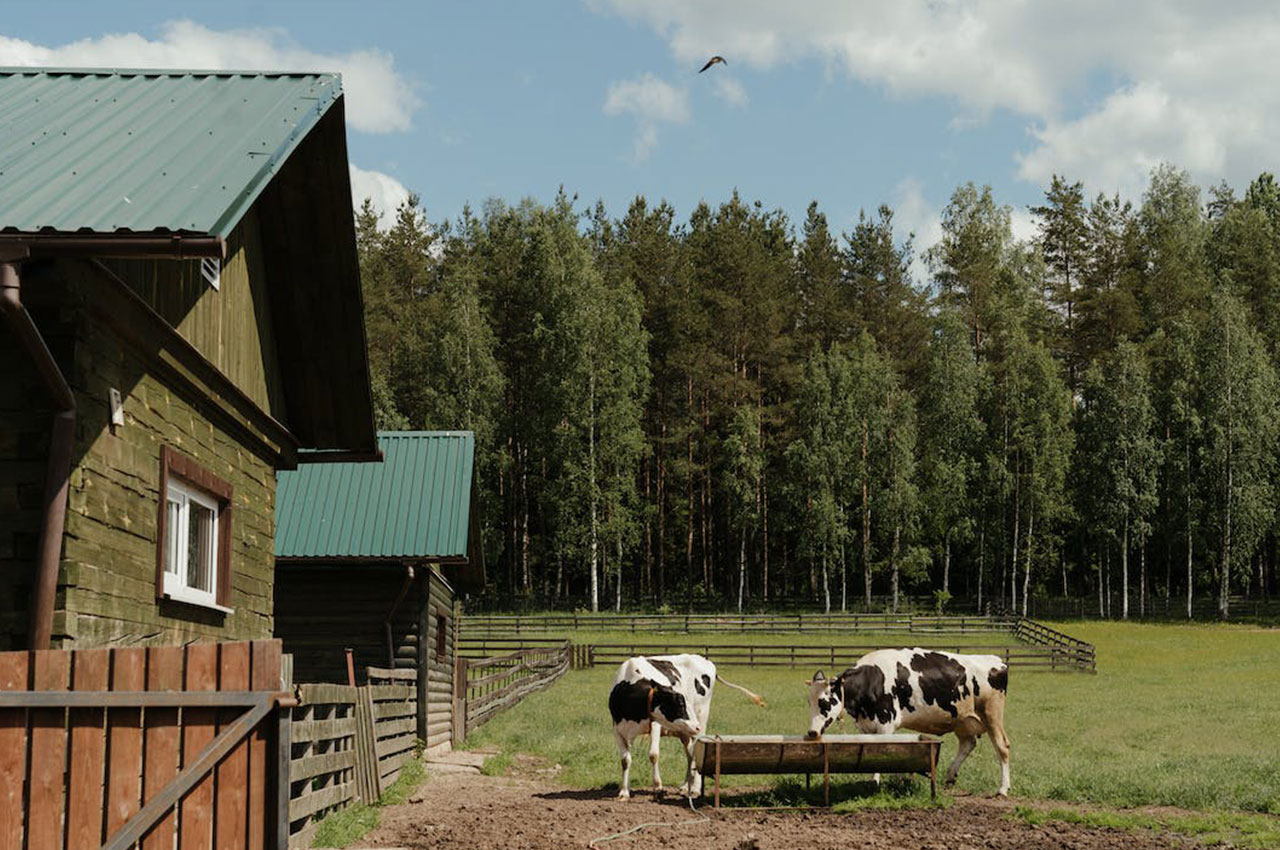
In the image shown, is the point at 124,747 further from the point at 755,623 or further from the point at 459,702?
the point at 755,623

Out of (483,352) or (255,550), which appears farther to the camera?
(483,352)

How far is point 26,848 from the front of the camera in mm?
5195

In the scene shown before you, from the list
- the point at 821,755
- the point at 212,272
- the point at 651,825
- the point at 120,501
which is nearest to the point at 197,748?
the point at 120,501

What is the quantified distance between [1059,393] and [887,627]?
63.7ft

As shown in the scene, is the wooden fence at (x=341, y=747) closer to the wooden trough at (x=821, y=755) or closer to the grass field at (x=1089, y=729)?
the grass field at (x=1089, y=729)

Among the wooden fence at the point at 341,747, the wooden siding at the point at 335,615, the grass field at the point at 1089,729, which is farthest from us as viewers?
the wooden siding at the point at 335,615

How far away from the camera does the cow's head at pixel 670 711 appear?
1455 centimetres

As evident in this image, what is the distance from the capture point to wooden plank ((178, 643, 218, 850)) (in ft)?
17.5

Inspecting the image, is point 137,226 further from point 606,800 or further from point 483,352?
point 483,352

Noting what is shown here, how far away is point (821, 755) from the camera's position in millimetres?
12977

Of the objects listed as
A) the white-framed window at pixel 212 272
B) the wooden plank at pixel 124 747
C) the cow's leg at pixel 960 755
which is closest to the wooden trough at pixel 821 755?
the cow's leg at pixel 960 755

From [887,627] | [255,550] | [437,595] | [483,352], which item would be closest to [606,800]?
[255,550]

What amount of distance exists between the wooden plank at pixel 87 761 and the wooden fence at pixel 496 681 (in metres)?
15.8

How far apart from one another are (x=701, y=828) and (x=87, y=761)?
751 centimetres
